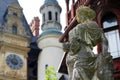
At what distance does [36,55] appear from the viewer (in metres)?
37.7

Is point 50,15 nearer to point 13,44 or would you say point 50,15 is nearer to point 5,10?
point 5,10

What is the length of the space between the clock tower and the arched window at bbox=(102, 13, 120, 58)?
62.1 ft

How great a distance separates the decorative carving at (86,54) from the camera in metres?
7.43

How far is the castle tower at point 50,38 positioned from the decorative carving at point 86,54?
26677mm

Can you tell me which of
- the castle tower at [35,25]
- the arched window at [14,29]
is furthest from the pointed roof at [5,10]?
the castle tower at [35,25]

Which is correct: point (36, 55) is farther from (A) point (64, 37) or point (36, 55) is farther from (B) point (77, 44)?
(B) point (77, 44)

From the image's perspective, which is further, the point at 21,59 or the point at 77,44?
the point at 21,59

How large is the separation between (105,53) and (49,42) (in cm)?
2983

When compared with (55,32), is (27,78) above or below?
below

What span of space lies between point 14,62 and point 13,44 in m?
1.57

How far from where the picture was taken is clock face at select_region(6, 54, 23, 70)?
35.1 m

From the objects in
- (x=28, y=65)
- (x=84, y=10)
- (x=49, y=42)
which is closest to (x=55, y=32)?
(x=49, y=42)

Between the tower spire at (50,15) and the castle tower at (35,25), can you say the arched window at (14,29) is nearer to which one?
the tower spire at (50,15)

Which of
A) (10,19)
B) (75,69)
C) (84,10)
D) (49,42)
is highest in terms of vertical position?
(10,19)
